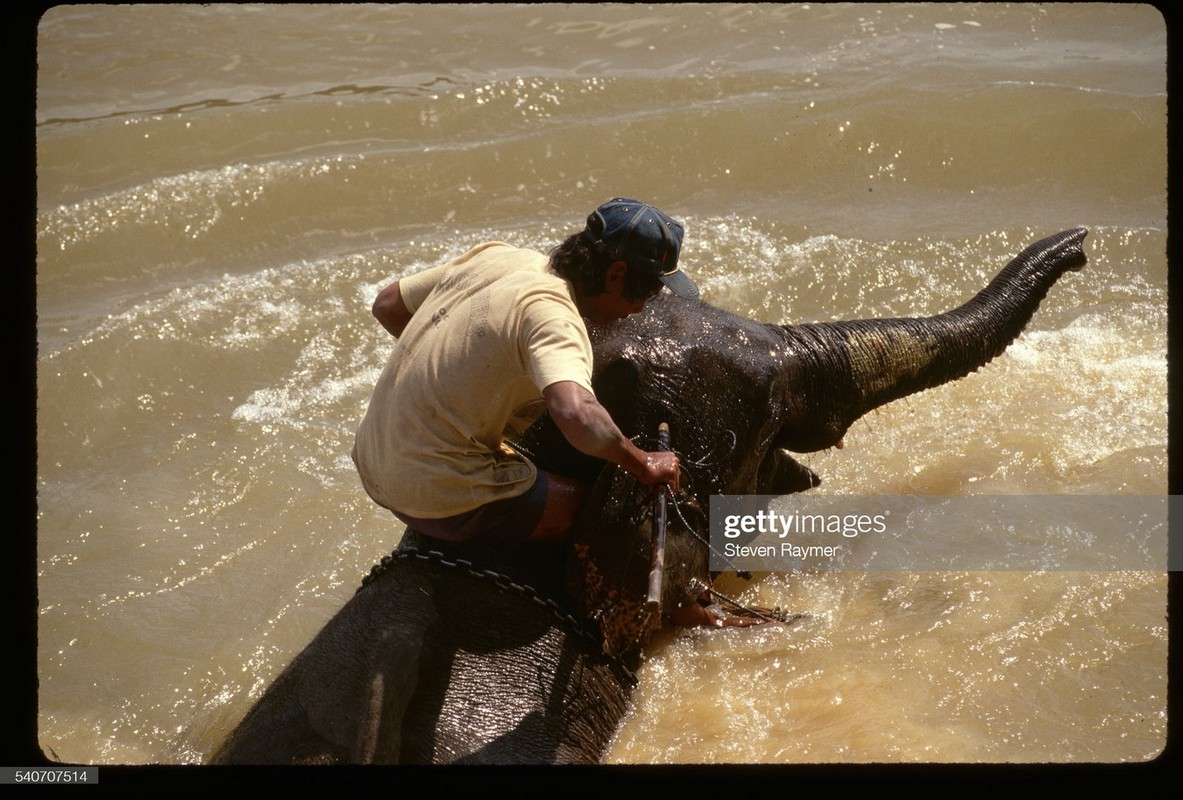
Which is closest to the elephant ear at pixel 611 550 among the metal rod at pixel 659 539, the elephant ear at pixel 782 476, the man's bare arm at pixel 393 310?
the metal rod at pixel 659 539

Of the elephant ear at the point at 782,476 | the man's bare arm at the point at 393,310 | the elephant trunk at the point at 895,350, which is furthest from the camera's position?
the elephant ear at the point at 782,476

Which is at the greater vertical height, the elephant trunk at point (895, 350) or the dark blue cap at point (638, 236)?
the dark blue cap at point (638, 236)

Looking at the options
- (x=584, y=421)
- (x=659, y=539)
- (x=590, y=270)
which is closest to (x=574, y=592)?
(x=659, y=539)

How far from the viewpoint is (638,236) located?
388 cm

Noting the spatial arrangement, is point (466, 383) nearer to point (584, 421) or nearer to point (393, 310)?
point (584, 421)

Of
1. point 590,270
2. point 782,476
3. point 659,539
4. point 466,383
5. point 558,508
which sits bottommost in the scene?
point 782,476

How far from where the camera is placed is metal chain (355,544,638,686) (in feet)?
13.7

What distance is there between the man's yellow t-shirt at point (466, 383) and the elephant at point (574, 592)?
1.07 feet

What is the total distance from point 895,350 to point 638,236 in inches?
64.6

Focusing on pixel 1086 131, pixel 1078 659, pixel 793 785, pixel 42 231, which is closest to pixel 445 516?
pixel 793 785

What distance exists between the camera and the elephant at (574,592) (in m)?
4.00

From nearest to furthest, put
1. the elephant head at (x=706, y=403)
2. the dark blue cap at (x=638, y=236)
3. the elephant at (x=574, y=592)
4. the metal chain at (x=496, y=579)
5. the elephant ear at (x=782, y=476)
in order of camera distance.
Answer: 1. the dark blue cap at (x=638, y=236)
2. the elephant at (x=574, y=592)
3. the metal chain at (x=496, y=579)
4. the elephant head at (x=706, y=403)
5. the elephant ear at (x=782, y=476)

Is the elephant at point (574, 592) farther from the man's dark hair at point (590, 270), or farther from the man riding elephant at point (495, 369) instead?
the man's dark hair at point (590, 270)

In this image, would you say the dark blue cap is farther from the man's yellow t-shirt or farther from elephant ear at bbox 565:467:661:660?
elephant ear at bbox 565:467:661:660
